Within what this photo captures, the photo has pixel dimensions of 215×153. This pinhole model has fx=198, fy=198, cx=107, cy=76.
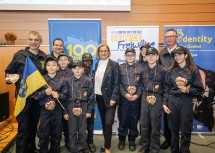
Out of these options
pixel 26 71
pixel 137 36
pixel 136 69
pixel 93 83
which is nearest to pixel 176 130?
pixel 136 69

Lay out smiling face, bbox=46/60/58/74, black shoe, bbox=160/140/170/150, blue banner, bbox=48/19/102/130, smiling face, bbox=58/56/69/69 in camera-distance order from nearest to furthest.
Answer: smiling face, bbox=46/60/58/74 → smiling face, bbox=58/56/69/69 → black shoe, bbox=160/140/170/150 → blue banner, bbox=48/19/102/130

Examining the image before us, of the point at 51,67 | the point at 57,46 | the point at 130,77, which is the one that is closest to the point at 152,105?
the point at 130,77

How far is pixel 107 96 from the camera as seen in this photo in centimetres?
301

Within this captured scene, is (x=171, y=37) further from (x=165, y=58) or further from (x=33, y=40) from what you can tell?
(x=33, y=40)

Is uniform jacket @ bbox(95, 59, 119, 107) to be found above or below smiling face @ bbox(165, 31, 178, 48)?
below

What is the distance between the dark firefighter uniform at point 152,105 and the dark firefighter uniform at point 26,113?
1.55 m

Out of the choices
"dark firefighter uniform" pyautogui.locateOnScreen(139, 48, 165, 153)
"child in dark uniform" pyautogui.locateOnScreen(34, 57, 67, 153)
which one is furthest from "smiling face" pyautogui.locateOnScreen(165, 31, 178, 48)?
"child in dark uniform" pyautogui.locateOnScreen(34, 57, 67, 153)

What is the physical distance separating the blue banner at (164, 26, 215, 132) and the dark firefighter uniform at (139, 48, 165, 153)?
1231 millimetres

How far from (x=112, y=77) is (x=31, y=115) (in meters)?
1.30

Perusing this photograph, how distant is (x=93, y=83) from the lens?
311cm

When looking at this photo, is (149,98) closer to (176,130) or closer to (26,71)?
(176,130)

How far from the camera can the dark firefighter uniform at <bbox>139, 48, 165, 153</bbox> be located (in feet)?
9.42

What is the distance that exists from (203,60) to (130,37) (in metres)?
1.49

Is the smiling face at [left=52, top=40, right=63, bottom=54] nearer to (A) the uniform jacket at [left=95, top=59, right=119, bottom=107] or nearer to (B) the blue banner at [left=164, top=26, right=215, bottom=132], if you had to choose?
(A) the uniform jacket at [left=95, top=59, right=119, bottom=107]
